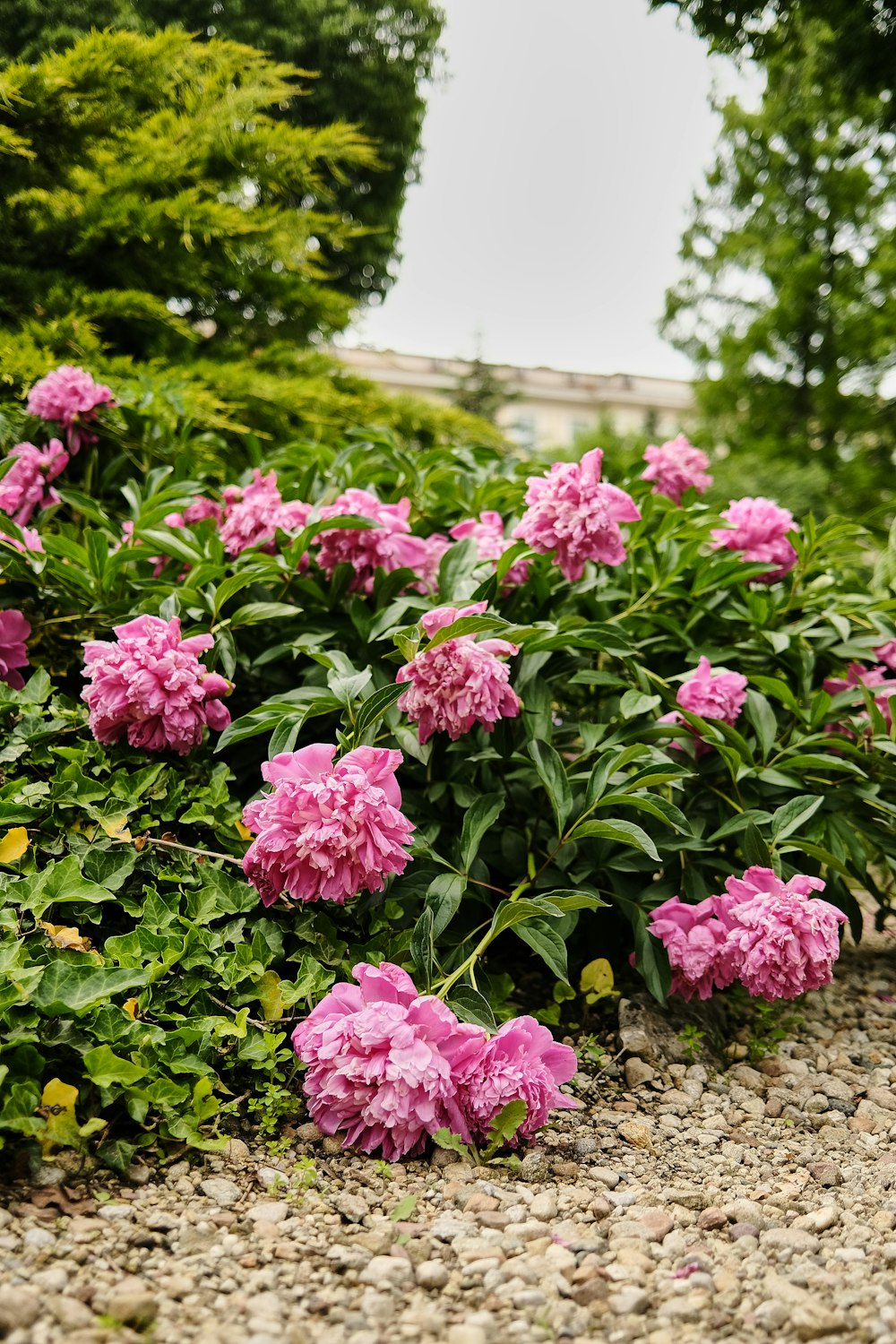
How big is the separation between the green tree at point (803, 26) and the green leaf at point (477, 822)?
13.8 ft

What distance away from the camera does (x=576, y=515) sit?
1831 mm

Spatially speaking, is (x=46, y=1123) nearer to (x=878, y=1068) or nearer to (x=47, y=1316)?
(x=47, y=1316)

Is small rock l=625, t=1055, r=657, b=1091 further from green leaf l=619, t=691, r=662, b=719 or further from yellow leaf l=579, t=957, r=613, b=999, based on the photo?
green leaf l=619, t=691, r=662, b=719

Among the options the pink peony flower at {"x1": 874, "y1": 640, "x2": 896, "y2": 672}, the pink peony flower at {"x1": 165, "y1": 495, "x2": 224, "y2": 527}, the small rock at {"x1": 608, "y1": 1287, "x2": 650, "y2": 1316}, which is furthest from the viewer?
the pink peony flower at {"x1": 165, "y1": 495, "x2": 224, "y2": 527}

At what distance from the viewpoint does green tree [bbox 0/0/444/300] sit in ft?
13.7

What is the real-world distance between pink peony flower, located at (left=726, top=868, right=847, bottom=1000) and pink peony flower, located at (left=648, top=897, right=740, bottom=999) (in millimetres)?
44

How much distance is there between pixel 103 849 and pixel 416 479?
119 cm

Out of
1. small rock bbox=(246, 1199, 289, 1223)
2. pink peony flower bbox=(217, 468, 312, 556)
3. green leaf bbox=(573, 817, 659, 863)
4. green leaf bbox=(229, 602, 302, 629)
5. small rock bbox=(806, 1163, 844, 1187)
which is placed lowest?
small rock bbox=(806, 1163, 844, 1187)

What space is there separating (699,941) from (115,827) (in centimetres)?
102

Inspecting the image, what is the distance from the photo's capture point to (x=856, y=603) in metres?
2.49

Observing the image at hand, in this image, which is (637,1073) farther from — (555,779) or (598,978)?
(555,779)

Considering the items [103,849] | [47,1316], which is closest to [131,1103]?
[47,1316]

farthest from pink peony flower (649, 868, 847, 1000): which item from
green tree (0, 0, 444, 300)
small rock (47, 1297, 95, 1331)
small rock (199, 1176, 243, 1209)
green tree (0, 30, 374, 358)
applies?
green tree (0, 0, 444, 300)

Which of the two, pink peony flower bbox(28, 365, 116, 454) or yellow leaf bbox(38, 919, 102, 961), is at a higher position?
pink peony flower bbox(28, 365, 116, 454)
